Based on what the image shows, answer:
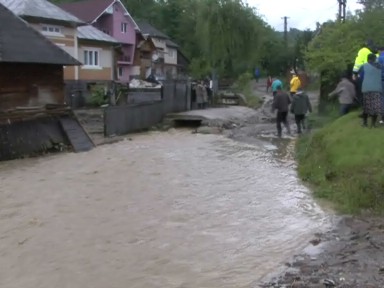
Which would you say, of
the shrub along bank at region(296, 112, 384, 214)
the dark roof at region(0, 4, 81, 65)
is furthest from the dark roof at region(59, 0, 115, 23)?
the shrub along bank at region(296, 112, 384, 214)

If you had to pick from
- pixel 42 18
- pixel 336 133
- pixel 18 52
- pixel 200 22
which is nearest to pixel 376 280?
pixel 336 133

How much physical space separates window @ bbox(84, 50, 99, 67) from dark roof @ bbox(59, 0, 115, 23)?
8.38 metres

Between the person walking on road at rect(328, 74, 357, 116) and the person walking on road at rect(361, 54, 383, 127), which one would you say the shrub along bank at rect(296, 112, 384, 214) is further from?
the person walking on road at rect(328, 74, 357, 116)

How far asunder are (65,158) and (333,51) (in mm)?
10388

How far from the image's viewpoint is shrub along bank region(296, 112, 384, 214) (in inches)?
349

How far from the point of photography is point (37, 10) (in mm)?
30016

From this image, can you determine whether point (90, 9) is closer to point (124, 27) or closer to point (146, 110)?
point (124, 27)

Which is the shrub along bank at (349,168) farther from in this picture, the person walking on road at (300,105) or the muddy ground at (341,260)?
the person walking on road at (300,105)

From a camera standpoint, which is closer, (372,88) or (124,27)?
(372,88)

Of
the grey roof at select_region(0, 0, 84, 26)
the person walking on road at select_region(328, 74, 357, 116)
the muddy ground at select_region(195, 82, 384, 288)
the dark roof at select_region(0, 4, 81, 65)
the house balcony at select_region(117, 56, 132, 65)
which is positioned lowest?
→ the muddy ground at select_region(195, 82, 384, 288)

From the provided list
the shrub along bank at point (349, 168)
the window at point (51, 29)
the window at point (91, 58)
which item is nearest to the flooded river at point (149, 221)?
the shrub along bank at point (349, 168)

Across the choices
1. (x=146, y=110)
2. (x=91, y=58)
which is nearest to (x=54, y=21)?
(x=91, y=58)

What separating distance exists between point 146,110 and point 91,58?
14.2m

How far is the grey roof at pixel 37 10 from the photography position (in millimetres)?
29281
